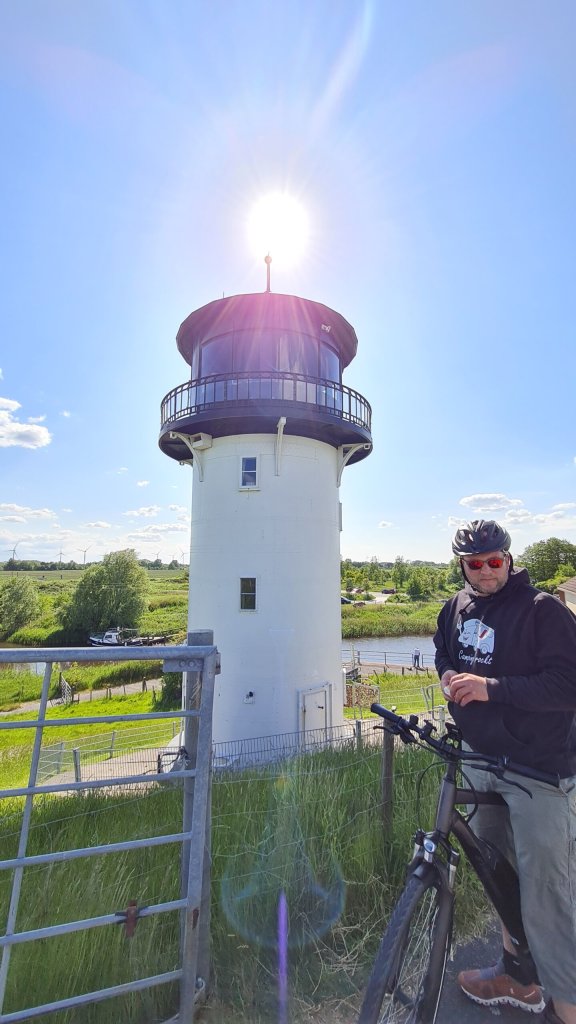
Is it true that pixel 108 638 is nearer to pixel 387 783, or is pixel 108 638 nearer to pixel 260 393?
pixel 260 393

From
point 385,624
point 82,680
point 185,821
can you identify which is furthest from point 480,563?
point 385,624

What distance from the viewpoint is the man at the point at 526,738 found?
1.92m

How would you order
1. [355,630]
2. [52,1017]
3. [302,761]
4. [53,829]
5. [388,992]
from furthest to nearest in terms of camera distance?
1. [355,630]
2. [302,761]
3. [53,829]
4. [52,1017]
5. [388,992]

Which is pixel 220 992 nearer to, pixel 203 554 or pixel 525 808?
pixel 525 808

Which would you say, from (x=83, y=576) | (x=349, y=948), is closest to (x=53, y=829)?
(x=349, y=948)

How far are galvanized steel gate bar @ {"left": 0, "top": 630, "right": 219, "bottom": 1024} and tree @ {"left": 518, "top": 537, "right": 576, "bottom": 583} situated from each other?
60899 millimetres

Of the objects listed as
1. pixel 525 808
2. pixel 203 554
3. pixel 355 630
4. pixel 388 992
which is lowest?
pixel 355 630

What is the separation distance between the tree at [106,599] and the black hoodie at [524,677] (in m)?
48.8

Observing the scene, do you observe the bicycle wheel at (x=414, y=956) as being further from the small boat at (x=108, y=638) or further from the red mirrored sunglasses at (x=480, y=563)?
the small boat at (x=108, y=638)

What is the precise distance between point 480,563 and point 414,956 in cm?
170

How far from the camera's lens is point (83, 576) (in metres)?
48.7

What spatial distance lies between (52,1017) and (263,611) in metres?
8.20

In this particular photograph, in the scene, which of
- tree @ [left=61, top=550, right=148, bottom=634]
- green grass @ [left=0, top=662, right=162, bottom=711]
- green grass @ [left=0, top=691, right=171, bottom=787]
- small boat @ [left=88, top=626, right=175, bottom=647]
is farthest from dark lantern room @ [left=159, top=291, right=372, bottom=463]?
tree @ [left=61, top=550, right=148, bottom=634]

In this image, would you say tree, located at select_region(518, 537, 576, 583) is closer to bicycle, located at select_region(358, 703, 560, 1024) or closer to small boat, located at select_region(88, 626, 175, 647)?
small boat, located at select_region(88, 626, 175, 647)
